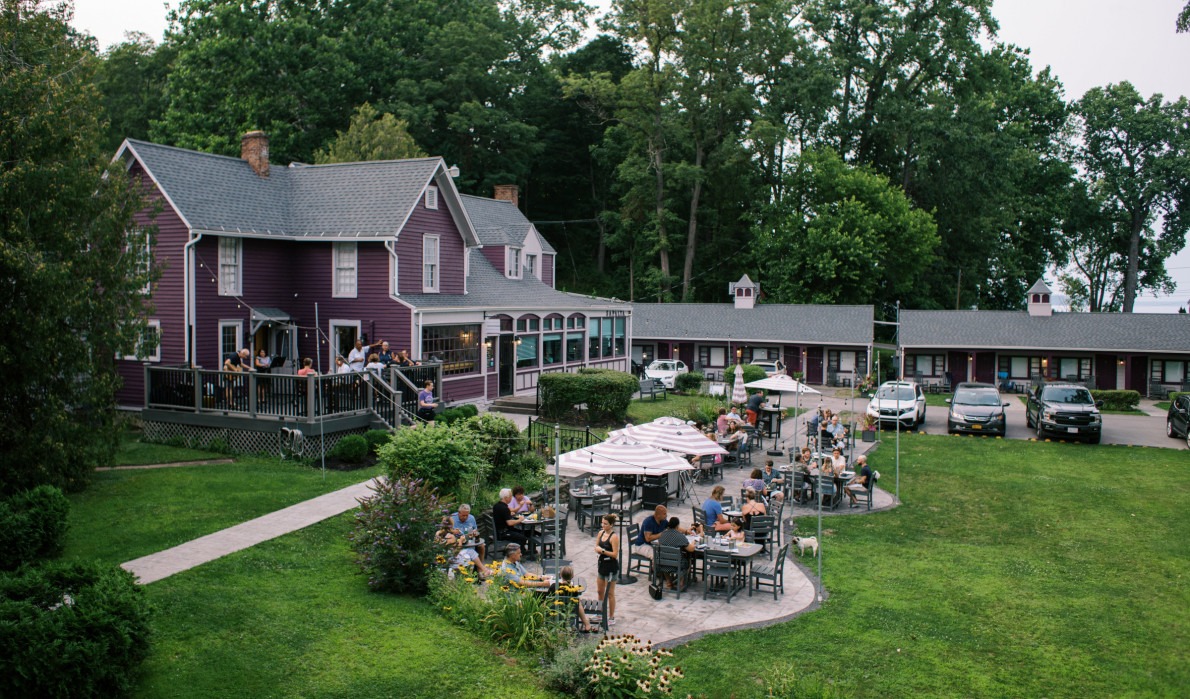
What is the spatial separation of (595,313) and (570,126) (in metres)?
34.1

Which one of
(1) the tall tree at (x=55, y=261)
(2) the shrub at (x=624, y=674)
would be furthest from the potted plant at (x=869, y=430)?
(1) the tall tree at (x=55, y=261)

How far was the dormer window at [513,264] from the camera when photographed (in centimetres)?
3704

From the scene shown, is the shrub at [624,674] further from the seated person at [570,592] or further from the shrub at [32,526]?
the shrub at [32,526]

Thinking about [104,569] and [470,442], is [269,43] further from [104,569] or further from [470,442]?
[104,569]

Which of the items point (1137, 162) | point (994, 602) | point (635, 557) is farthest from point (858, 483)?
point (1137, 162)

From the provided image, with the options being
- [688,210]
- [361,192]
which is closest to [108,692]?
[361,192]

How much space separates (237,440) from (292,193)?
11.3 metres

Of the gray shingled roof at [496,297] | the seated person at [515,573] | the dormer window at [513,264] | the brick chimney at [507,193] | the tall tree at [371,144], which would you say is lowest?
the seated person at [515,573]

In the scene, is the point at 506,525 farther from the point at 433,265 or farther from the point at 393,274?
the point at 433,265

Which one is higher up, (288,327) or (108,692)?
(288,327)

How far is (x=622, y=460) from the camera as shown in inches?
630

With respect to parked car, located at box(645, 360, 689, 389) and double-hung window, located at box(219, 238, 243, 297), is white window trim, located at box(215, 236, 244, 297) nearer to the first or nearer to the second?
double-hung window, located at box(219, 238, 243, 297)

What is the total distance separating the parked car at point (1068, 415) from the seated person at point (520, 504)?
71.2ft

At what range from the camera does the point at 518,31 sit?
64188mm
